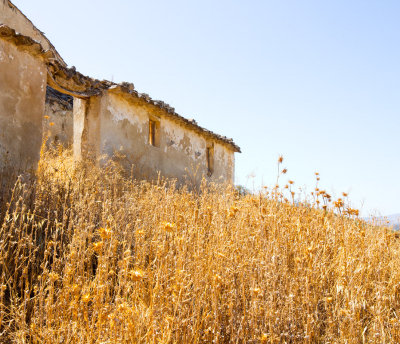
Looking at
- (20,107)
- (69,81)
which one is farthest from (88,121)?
(20,107)

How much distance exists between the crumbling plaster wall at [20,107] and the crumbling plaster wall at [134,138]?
1.58 m

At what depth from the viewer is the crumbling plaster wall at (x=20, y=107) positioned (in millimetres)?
5473

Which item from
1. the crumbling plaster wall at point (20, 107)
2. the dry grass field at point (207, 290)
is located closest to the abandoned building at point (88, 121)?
the crumbling plaster wall at point (20, 107)

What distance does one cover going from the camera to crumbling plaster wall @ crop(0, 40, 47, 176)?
5.47 meters

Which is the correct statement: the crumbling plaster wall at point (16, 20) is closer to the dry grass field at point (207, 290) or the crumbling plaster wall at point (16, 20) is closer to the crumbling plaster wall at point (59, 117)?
the crumbling plaster wall at point (59, 117)

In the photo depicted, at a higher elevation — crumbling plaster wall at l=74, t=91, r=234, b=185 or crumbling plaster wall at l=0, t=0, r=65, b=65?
crumbling plaster wall at l=0, t=0, r=65, b=65

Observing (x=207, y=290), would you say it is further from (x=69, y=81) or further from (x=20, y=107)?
(x=69, y=81)

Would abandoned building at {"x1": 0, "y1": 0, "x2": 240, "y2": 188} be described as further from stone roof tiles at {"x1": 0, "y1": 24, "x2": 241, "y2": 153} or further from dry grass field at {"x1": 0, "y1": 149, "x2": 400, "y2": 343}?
dry grass field at {"x1": 0, "y1": 149, "x2": 400, "y2": 343}

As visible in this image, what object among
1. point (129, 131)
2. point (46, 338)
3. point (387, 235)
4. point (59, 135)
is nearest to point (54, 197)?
point (46, 338)

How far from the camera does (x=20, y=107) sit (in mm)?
5793

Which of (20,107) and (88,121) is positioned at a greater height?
(88,121)

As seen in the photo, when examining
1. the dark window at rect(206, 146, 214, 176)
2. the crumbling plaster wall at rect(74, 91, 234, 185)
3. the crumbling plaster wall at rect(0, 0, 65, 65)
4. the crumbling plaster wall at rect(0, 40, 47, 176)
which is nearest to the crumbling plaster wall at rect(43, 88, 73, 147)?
the crumbling plaster wall at rect(0, 0, 65, 65)

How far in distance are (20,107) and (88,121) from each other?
2287 mm

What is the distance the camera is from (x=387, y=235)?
3715 millimetres
